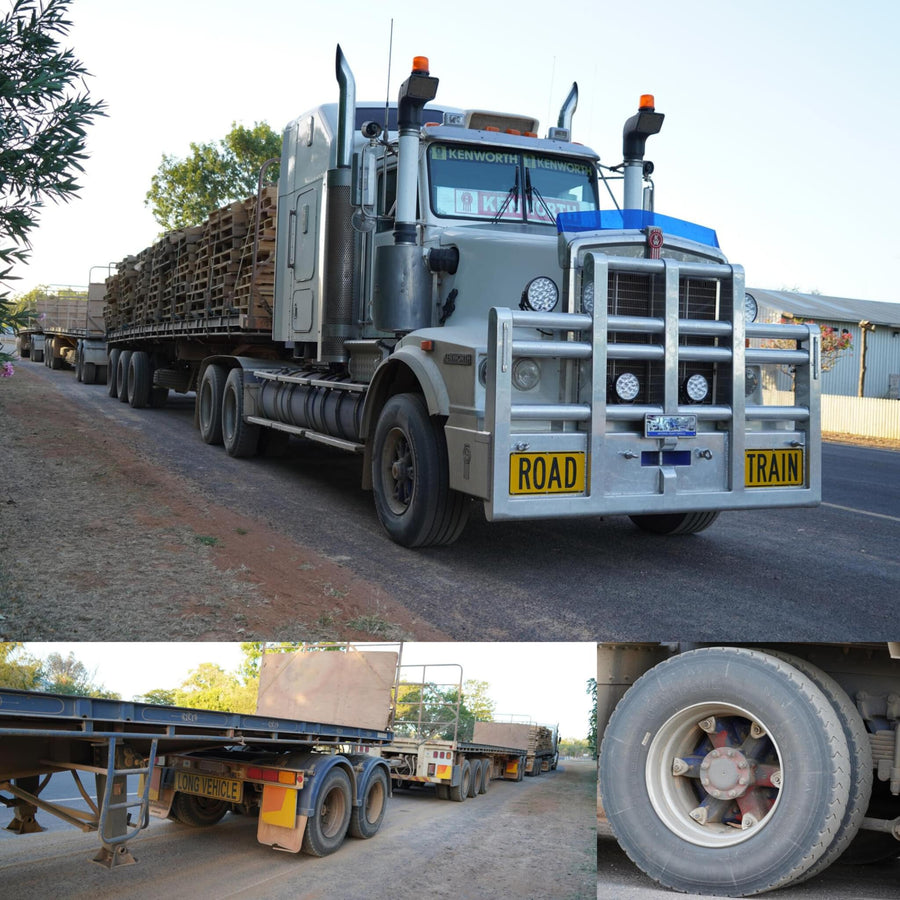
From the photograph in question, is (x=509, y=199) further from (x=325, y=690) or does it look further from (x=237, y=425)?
(x=237, y=425)

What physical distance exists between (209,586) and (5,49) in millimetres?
3728

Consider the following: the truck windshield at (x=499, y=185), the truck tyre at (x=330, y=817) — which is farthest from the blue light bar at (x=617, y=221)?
the truck tyre at (x=330, y=817)

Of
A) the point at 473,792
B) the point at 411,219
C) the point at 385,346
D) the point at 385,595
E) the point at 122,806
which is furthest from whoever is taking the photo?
the point at 473,792

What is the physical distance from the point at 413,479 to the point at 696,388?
7.01 ft

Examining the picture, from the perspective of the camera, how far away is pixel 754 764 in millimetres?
3314

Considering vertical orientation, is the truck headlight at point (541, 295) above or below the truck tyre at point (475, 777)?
above

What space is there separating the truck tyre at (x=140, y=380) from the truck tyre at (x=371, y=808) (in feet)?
41.6

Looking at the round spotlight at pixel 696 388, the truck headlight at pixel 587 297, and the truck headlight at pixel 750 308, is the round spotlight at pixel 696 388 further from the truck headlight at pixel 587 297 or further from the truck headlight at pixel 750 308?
the truck headlight at pixel 587 297

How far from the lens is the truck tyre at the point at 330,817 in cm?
764

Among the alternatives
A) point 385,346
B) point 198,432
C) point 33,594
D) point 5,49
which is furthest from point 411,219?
point 198,432

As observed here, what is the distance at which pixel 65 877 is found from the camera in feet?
20.1

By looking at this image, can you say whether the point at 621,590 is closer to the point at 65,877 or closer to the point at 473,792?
the point at 65,877

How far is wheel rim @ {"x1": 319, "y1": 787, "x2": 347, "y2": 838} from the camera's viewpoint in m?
8.18

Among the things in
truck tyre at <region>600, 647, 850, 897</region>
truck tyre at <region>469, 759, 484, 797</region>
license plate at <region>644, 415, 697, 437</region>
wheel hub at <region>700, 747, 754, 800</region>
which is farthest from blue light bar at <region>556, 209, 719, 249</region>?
truck tyre at <region>469, 759, 484, 797</region>
